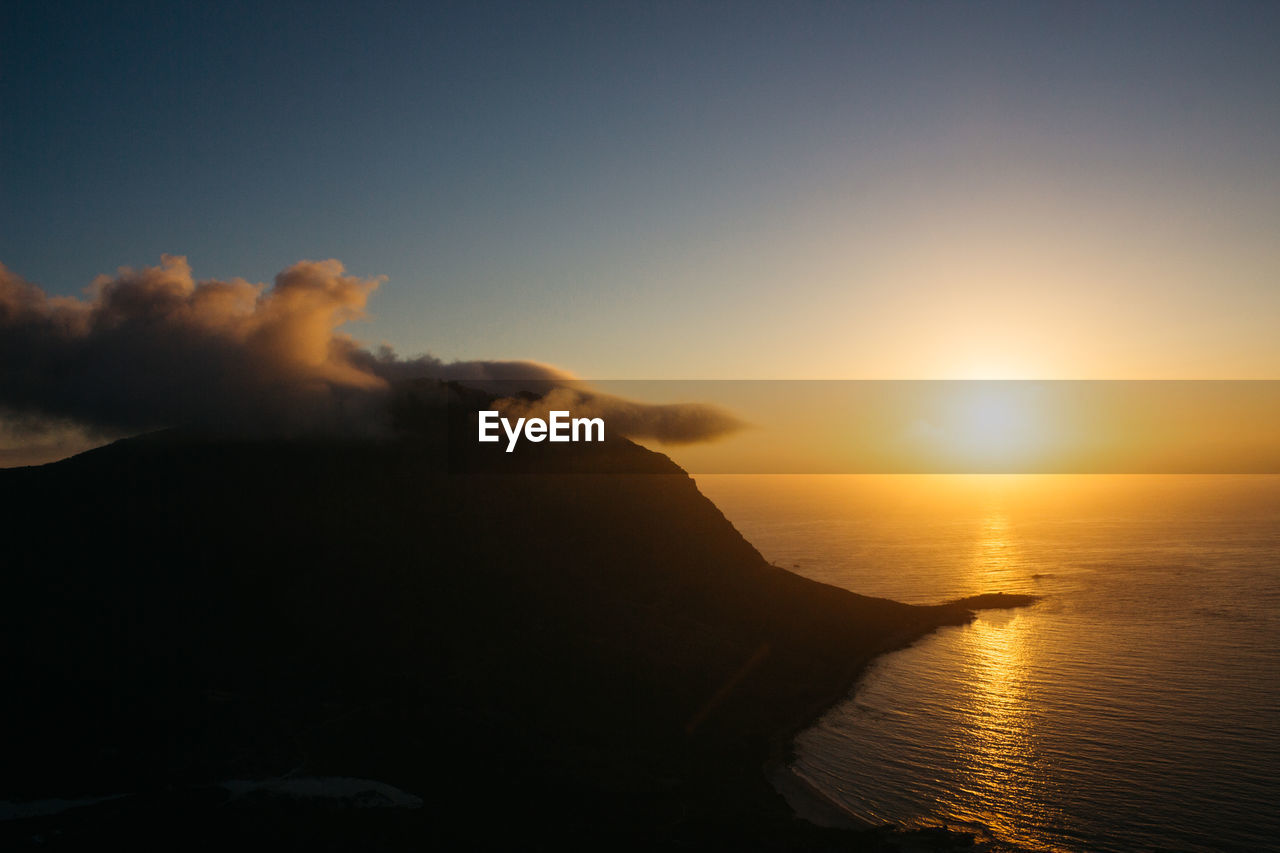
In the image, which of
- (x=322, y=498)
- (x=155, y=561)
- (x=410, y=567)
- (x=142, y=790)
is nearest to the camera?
(x=142, y=790)

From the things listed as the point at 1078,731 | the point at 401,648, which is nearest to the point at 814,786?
the point at 1078,731

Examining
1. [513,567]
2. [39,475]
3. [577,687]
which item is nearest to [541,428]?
[513,567]

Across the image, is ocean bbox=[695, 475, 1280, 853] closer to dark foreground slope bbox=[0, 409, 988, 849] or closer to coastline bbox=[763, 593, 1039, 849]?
coastline bbox=[763, 593, 1039, 849]

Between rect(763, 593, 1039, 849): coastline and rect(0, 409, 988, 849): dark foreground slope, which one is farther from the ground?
rect(0, 409, 988, 849): dark foreground slope

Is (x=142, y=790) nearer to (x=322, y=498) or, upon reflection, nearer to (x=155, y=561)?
(x=155, y=561)

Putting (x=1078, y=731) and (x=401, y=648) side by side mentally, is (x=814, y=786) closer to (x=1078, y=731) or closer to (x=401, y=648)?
(x=1078, y=731)

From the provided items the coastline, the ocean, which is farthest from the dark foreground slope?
the ocean

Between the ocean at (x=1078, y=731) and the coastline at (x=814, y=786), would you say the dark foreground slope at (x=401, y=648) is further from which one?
the ocean at (x=1078, y=731)

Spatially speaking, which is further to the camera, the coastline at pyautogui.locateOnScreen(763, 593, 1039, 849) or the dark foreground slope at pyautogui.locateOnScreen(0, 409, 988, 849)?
the coastline at pyautogui.locateOnScreen(763, 593, 1039, 849)
